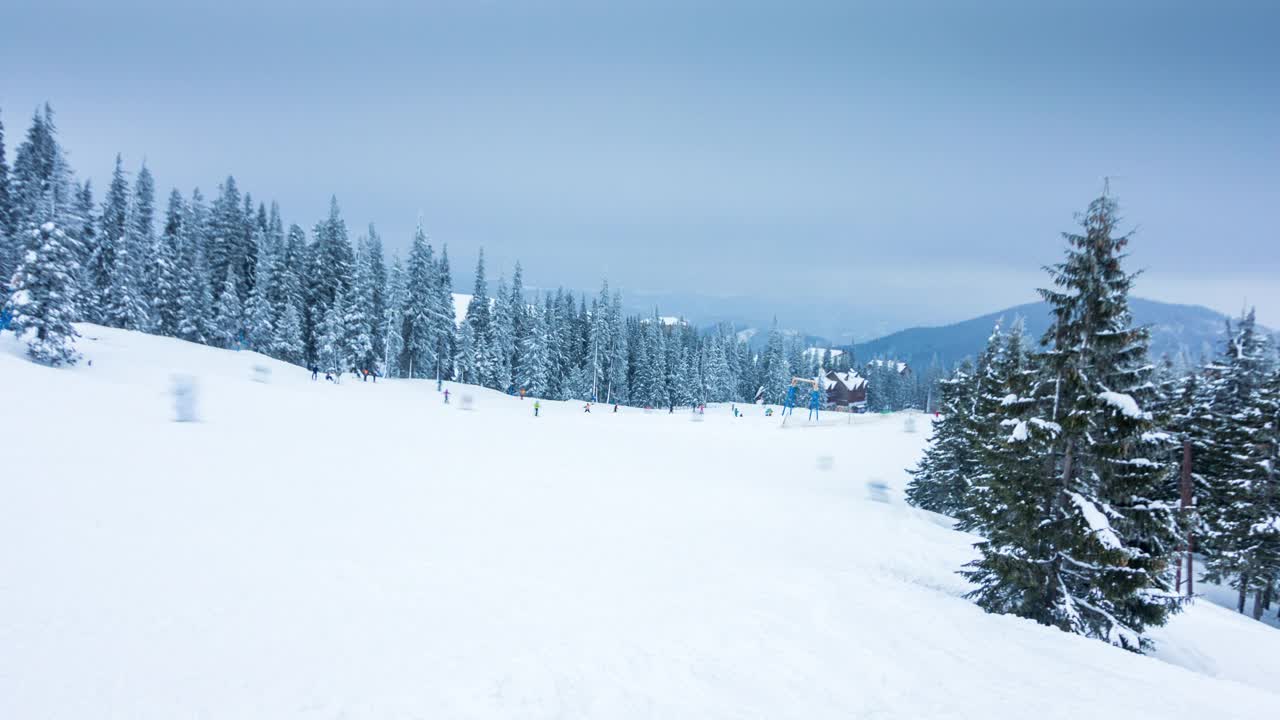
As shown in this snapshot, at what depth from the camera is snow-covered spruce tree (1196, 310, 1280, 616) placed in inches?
954

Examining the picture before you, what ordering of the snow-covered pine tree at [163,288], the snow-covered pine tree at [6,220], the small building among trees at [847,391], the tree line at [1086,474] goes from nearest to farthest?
the tree line at [1086,474] < the snow-covered pine tree at [6,220] < the snow-covered pine tree at [163,288] < the small building among trees at [847,391]

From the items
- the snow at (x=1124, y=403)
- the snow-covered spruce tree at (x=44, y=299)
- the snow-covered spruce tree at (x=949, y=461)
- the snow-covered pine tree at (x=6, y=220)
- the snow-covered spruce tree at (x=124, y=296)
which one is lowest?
the snow-covered spruce tree at (x=949, y=461)

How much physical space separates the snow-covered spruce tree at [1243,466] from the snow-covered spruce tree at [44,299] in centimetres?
5158

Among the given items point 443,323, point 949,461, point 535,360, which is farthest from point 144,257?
point 949,461

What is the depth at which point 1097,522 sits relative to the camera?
12234 mm

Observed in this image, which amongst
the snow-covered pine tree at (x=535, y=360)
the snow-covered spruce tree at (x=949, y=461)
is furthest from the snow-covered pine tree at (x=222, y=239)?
the snow-covered spruce tree at (x=949, y=461)

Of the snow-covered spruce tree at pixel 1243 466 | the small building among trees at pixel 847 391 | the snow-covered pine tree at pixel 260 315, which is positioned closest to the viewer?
the snow-covered spruce tree at pixel 1243 466

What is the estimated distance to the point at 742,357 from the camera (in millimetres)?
119312

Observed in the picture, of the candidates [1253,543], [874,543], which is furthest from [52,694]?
[1253,543]

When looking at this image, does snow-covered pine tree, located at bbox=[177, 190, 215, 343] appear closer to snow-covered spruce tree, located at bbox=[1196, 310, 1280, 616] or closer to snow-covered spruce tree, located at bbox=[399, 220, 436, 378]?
snow-covered spruce tree, located at bbox=[399, 220, 436, 378]

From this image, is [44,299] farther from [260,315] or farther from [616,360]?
[616,360]

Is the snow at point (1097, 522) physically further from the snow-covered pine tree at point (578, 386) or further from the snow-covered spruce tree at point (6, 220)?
the snow-covered pine tree at point (578, 386)

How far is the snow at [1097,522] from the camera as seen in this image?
12.0 m

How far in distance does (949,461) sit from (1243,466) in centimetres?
1235
